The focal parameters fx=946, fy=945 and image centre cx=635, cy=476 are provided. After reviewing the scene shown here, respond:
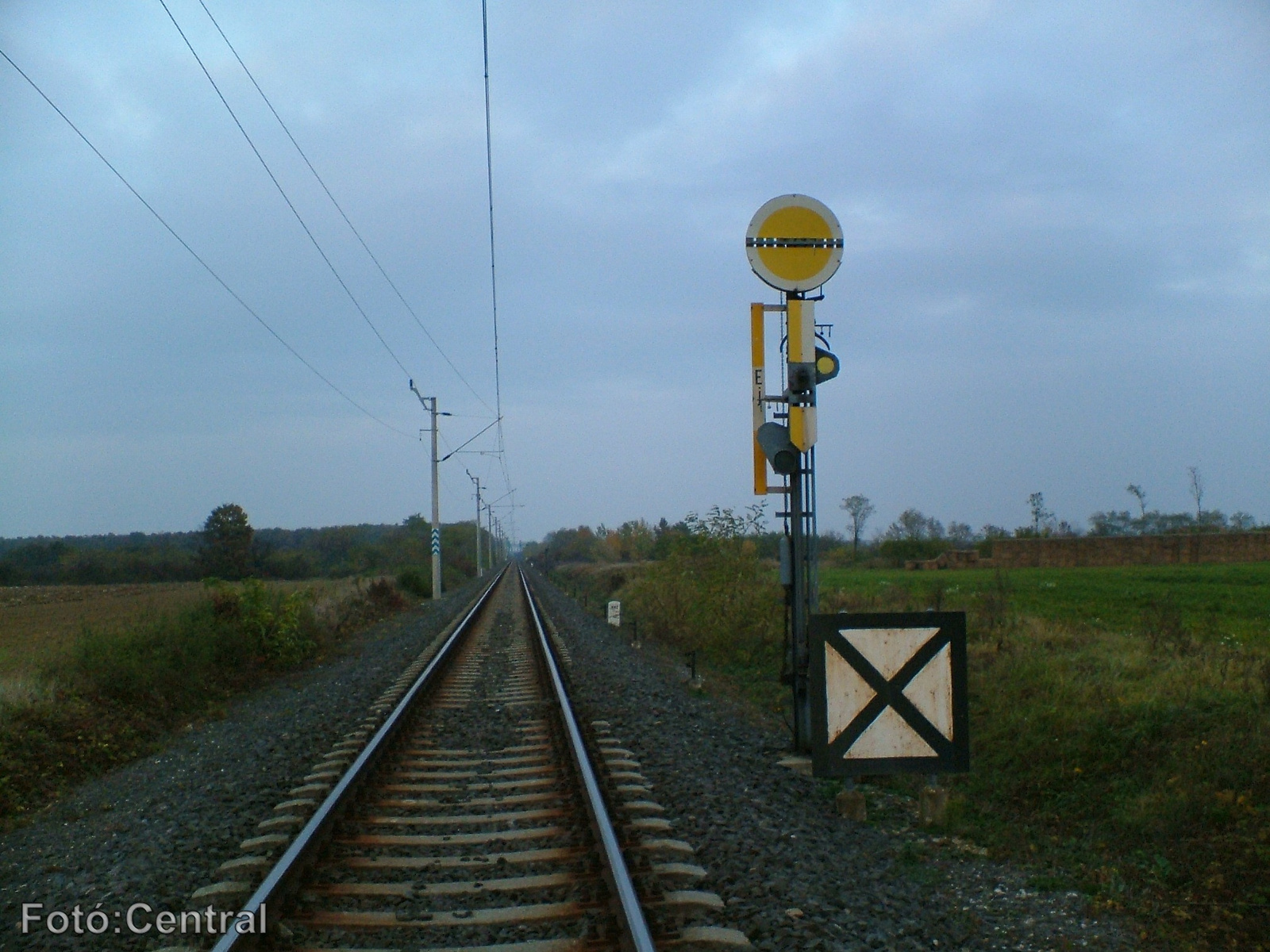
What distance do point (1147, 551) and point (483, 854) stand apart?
133 ft

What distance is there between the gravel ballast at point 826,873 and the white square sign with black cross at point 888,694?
0.49 meters

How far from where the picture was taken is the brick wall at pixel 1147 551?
38.0 metres

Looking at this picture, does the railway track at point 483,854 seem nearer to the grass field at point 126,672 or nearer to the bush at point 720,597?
the grass field at point 126,672

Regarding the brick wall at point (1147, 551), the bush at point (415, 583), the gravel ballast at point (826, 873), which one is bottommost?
the bush at point (415, 583)

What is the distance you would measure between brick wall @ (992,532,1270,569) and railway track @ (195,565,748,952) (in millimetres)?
36473

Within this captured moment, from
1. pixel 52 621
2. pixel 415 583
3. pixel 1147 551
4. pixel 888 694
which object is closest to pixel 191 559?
pixel 415 583

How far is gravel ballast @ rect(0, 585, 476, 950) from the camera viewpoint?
A: 464cm

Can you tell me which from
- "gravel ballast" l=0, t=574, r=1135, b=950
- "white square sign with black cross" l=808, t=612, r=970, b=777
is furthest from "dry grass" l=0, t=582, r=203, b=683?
"white square sign with black cross" l=808, t=612, r=970, b=777

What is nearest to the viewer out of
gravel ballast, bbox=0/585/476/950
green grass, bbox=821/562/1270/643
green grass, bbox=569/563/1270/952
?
gravel ballast, bbox=0/585/476/950

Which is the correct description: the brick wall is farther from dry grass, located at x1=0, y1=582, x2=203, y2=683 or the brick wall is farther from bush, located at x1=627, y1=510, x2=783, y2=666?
dry grass, located at x1=0, y1=582, x2=203, y2=683

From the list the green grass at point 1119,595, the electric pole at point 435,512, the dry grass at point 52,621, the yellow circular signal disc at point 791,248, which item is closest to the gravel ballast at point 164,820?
the dry grass at point 52,621

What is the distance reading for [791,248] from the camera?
7.43 meters

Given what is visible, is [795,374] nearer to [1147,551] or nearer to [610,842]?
[610,842]

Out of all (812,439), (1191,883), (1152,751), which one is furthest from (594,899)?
(1152,751)
